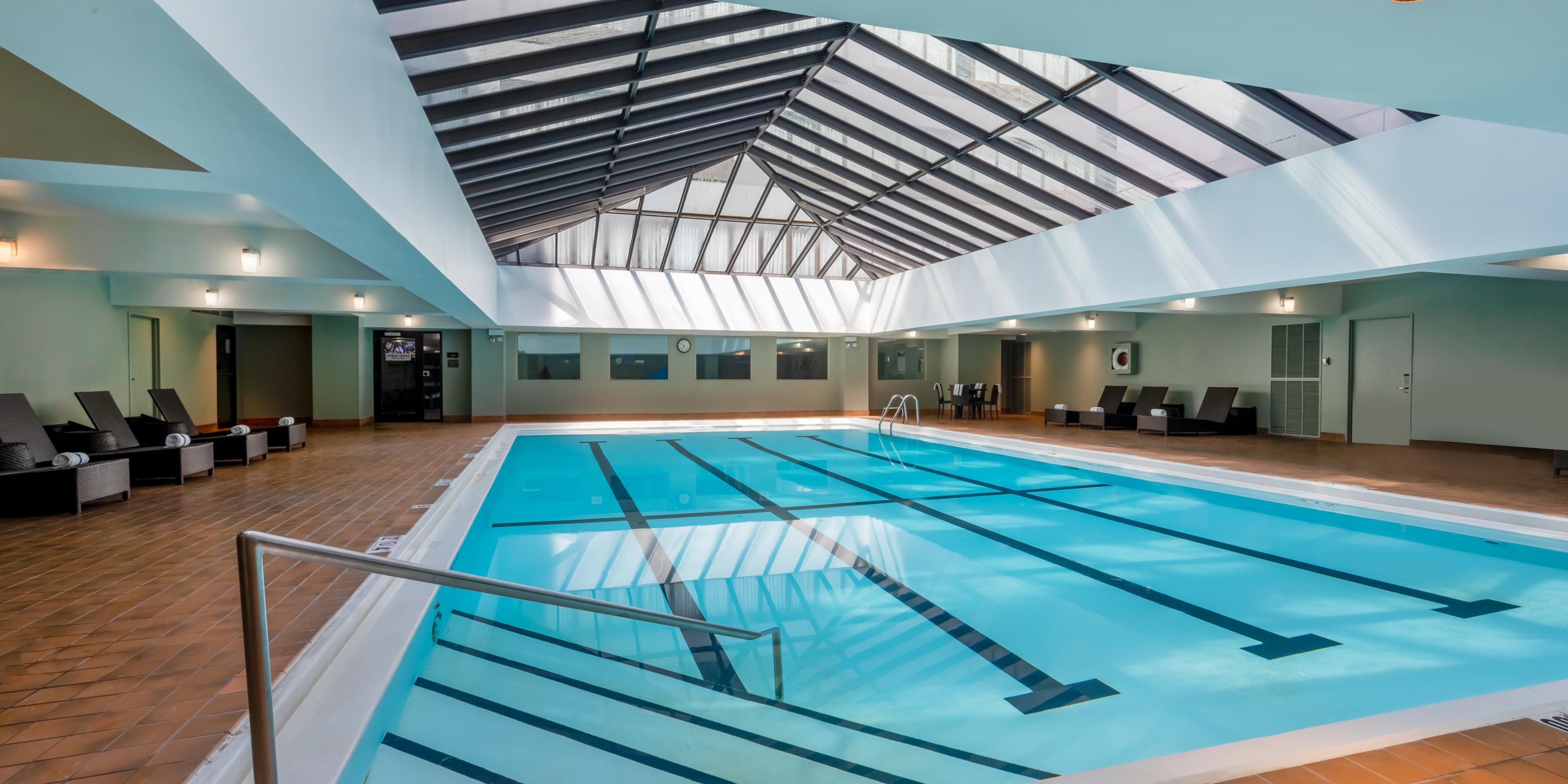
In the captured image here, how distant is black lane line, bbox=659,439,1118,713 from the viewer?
12.0 feet

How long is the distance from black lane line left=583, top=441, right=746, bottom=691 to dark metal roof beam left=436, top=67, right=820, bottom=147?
3.89 metres

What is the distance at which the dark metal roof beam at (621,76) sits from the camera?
18.8 feet

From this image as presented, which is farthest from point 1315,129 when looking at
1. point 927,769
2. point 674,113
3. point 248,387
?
point 248,387

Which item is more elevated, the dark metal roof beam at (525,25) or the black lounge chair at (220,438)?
the dark metal roof beam at (525,25)

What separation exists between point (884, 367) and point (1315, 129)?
47.5 ft

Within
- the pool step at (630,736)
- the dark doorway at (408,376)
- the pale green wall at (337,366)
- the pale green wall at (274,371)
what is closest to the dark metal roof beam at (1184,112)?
the pool step at (630,736)

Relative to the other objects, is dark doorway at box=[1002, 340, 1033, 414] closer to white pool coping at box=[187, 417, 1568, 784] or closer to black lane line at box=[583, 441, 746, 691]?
white pool coping at box=[187, 417, 1568, 784]

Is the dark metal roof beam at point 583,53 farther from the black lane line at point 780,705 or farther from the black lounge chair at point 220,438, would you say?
the black lounge chair at point 220,438

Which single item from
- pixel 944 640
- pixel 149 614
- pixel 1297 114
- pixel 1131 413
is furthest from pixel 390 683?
pixel 1131 413

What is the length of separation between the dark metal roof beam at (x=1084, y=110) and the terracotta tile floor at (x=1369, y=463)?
3.84 m

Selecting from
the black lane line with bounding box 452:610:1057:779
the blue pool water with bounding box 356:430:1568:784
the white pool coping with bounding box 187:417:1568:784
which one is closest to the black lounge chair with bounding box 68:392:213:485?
the blue pool water with bounding box 356:430:1568:784

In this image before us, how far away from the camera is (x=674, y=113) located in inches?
311

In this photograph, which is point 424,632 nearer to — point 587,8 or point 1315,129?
point 587,8

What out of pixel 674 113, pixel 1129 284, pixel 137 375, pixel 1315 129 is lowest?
pixel 137 375
